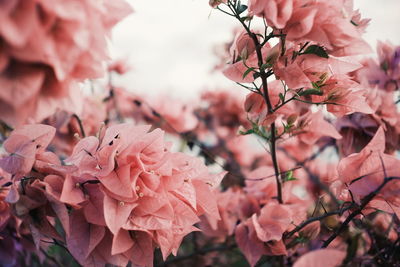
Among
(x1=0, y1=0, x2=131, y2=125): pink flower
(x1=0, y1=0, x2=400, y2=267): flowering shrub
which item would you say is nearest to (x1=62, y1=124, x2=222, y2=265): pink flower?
(x1=0, y1=0, x2=400, y2=267): flowering shrub

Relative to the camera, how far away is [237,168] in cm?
107

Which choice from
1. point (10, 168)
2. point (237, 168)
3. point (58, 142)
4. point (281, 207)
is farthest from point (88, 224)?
point (237, 168)

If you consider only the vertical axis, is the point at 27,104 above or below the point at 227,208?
above

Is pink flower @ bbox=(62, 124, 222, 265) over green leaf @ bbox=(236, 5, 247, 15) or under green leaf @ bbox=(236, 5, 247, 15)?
under

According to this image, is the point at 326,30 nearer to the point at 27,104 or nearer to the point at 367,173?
the point at 367,173

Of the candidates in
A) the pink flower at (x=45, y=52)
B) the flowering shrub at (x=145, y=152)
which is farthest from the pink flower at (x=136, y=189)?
the pink flower at (x=45, y=52)

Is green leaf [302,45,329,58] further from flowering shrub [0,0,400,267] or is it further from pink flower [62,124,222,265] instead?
pink flower [62,124,222,265]

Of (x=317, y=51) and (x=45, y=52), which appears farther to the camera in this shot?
(x=317, y=51)

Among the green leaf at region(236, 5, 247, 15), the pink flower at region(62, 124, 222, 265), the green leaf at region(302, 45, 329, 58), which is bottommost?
the pink flower at region(62, 124, 222, 265)

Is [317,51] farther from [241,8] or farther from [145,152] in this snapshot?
[145,152]

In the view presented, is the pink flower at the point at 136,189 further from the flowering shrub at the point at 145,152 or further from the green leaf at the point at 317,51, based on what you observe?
the green leaf at the point at 317,51

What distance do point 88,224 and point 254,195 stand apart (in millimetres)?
262

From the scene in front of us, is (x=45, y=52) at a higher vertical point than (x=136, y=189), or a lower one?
higher

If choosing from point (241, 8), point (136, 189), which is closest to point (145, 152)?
point (136, 189)
